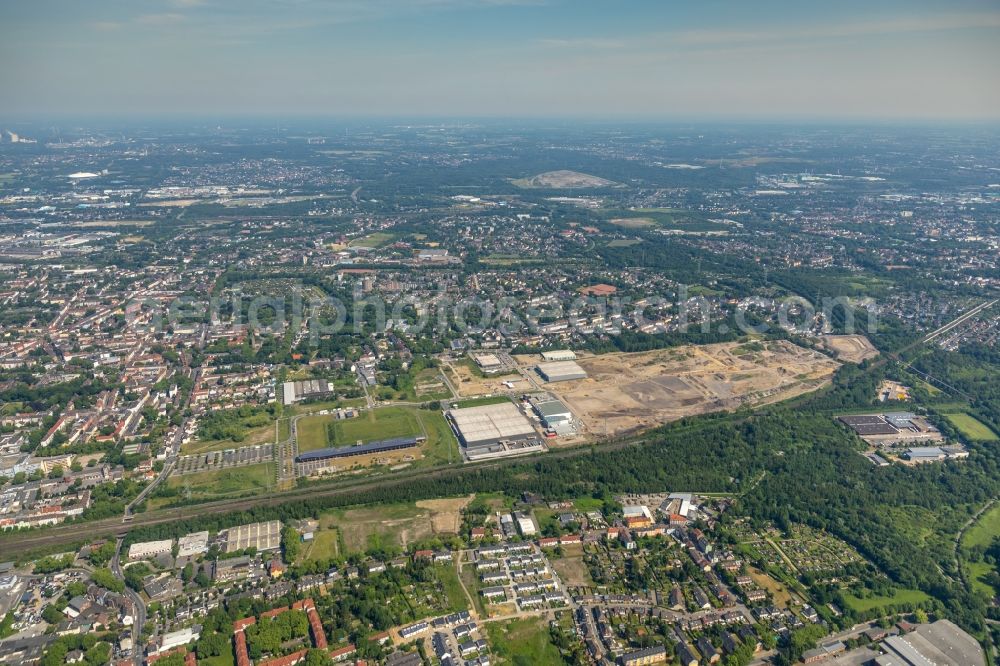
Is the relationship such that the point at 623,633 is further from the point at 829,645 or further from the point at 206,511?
the point at 206,511

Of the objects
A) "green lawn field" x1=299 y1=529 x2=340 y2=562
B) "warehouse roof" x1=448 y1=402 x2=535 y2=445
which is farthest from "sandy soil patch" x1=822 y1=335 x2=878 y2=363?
"green lawn field" x1=299 y1=529 x2=340 y2=562

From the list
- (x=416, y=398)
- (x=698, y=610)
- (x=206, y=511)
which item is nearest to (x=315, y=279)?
(x=416, y=398)

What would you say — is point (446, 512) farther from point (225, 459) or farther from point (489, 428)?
point (225, 459)

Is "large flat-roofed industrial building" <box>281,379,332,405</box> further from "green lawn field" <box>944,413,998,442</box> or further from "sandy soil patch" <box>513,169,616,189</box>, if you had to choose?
"sandy soil patch" <box>513,169,616,189</box>

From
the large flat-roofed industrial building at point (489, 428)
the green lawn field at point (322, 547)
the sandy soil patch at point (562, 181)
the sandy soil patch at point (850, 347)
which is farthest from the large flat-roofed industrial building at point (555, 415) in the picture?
the sandy soil patch at point (562, 181)

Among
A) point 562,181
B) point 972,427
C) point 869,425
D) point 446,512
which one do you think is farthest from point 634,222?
point 446,512

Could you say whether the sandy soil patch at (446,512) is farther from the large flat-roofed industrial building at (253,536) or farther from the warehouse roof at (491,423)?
the large flat-roofed industrial building at (253,536)
